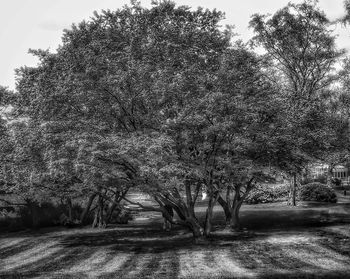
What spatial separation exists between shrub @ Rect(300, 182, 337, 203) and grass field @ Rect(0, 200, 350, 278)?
1872 cm

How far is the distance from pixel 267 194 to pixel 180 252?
3607 cm

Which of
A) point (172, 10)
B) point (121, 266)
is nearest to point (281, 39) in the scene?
point (172, 10)

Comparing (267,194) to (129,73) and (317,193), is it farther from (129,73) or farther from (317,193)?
(129,73)

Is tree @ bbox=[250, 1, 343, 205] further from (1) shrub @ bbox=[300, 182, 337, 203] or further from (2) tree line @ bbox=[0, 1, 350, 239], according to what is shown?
(2) tree line @ bbox=[0, 1, 350, 239]

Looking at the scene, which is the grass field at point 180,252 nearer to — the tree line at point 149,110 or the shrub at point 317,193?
the tree line at point 149,110

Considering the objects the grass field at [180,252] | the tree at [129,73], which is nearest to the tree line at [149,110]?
the tree at [129,73]

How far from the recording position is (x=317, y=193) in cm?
5312

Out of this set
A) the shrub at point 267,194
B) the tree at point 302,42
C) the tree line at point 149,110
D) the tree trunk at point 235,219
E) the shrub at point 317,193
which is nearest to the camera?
the tree line at point 149,110

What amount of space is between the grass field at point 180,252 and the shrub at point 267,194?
20565 millimetres

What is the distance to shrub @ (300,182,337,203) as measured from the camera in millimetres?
52469

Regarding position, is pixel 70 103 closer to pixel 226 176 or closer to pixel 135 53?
pixel 135 53

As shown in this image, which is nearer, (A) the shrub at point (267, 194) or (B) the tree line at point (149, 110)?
(B) the tree line at point (149, 110)

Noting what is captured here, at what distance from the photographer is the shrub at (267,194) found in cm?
5551

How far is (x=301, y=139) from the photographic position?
2752cm
